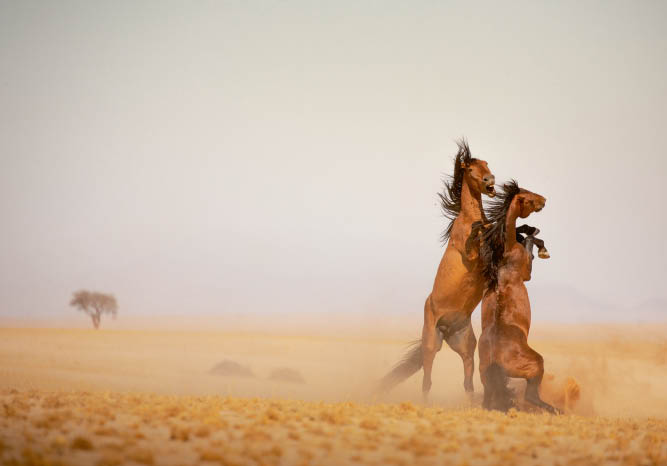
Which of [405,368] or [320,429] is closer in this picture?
[320,429]

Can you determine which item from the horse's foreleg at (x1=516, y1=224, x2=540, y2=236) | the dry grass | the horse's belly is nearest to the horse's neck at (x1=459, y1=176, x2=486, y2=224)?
the horse's foreleg at (x1=516, y1=224, x2=540, y2=236)

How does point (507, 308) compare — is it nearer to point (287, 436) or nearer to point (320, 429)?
point (320, 429)

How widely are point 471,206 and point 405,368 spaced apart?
12.7 feet

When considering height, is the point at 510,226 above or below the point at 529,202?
below

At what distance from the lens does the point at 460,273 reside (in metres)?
10.9

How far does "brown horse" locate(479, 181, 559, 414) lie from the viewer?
10172 mm

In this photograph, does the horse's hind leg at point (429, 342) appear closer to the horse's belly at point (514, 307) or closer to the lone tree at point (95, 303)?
the horse's belly at point (514, 307)

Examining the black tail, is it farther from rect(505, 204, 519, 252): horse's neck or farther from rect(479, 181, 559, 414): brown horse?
rect(505, 204, 519, 252): horse's neck

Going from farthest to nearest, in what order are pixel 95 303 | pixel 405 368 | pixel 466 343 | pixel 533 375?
1. pixel 95 303
2. pixel 405 368
3. pixel 466 343
4. pixel 533 375

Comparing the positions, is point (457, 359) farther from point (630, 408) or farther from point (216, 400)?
point (216, 400)

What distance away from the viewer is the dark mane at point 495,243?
415 inches

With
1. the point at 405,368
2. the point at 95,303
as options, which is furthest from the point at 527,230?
the point at 95,303

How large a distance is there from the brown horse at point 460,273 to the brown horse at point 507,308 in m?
0.29

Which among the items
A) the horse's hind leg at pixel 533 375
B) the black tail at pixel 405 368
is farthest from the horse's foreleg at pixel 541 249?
the black tail at pixel 405 368
